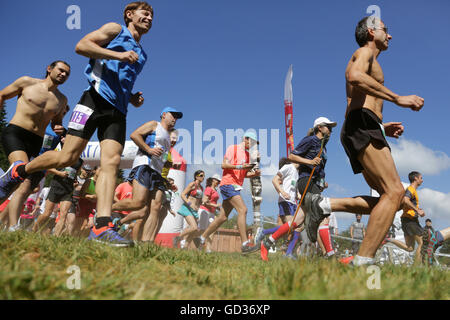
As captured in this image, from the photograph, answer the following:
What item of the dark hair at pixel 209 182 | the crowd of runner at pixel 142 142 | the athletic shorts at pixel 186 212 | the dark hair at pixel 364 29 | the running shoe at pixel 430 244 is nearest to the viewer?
the crowd of runner at pixel 142 142

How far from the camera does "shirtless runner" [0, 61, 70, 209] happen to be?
4.21m

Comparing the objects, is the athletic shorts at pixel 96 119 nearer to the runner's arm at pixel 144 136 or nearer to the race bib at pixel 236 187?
the runner's arm at pixel 144 136

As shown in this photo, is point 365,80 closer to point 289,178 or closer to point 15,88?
point 15,88

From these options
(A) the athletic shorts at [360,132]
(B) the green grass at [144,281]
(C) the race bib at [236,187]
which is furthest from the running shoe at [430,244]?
(B) the green grass at [144,281]

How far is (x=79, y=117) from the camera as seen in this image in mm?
3244

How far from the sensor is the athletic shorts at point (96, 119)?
3.25m

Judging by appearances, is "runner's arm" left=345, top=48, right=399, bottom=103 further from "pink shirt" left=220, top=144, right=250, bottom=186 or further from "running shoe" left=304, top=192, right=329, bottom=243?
"pink shirt" left=220, top=144, right=250, bottom=186

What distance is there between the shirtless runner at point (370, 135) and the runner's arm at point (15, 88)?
4.02 metres

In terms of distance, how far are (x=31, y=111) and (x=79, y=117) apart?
1.64 meters

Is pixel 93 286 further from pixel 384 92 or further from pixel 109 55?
pixel 384 92

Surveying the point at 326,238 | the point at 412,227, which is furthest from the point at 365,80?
the point at 412,227

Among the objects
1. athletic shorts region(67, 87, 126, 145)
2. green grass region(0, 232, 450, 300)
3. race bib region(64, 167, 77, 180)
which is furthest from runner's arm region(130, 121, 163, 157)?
green grass region(0, 232, 450, 300)
